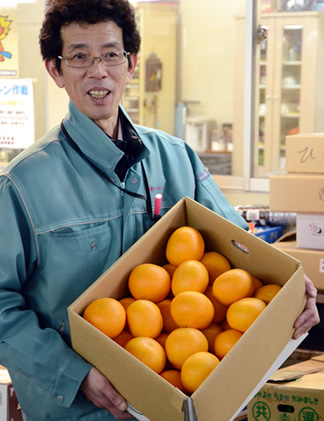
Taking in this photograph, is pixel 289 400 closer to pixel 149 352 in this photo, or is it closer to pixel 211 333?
pixel 211 333

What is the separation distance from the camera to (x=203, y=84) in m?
5.91

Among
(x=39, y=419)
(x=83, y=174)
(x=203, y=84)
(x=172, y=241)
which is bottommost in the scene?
(x=39, y=419)

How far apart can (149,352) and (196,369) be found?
0.11m

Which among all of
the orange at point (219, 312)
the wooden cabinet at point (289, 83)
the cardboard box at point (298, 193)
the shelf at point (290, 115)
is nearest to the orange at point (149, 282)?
the orange at point (219, 312)

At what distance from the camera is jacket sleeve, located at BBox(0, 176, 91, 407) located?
129 cm

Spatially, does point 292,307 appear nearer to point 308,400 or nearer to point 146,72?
point 308,400

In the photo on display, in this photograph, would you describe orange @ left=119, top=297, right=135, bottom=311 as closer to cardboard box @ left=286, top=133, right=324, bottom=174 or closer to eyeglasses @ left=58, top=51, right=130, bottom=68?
eyeglasses @ left=58, top=51, right=130, bottom=68

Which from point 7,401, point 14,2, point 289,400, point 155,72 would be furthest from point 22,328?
point 155,72

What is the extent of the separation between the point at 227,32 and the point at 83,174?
14.8 ft

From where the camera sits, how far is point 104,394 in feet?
3.93

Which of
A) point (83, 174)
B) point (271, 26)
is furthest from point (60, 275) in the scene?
point (271, 26)

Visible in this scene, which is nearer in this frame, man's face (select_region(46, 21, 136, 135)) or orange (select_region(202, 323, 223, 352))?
orange (select_region(202, 323, 223, 352))

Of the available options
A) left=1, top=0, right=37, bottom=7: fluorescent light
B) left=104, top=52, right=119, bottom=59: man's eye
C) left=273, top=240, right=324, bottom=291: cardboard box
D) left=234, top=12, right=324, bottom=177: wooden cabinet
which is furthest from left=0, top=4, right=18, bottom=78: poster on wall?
left=104, top=52, right=119, bottom=59: man's eye

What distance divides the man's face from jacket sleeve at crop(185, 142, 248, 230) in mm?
301
